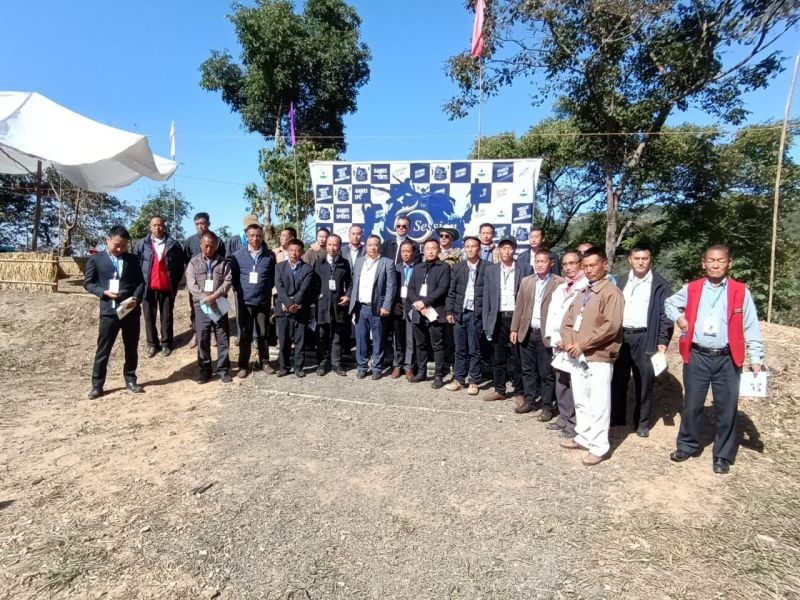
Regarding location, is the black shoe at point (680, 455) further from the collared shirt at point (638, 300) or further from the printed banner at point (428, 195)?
the printed banner at point (428, 195)

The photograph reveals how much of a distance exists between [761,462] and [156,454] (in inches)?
191

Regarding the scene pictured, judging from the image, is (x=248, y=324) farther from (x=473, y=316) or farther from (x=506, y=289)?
(x=506, y=289)

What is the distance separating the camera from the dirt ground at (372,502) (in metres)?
2.29

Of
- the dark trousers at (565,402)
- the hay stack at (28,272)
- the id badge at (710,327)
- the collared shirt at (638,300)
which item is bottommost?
the dark trousers at (565,402)

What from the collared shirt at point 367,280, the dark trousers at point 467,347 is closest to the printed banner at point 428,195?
the collared shirt at point 367,280

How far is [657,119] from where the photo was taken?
1078 centimetres

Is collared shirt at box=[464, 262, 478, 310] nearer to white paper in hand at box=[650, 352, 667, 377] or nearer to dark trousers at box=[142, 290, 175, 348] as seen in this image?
white paper in hand at box=[650, 352, 667, 377]

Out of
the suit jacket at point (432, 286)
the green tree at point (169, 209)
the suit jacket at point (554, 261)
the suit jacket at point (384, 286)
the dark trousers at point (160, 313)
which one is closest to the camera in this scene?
the suit jacket at point (554, 261)

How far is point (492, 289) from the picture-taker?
4.87 m

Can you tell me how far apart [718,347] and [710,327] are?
158mm

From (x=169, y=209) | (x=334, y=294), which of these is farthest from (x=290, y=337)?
(x=169, y=209)

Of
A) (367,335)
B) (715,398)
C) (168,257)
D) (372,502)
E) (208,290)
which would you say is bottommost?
(372,502)

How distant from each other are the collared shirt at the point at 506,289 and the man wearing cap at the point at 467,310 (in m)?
0.22

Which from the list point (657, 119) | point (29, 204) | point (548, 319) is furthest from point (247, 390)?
point (29, 204)
